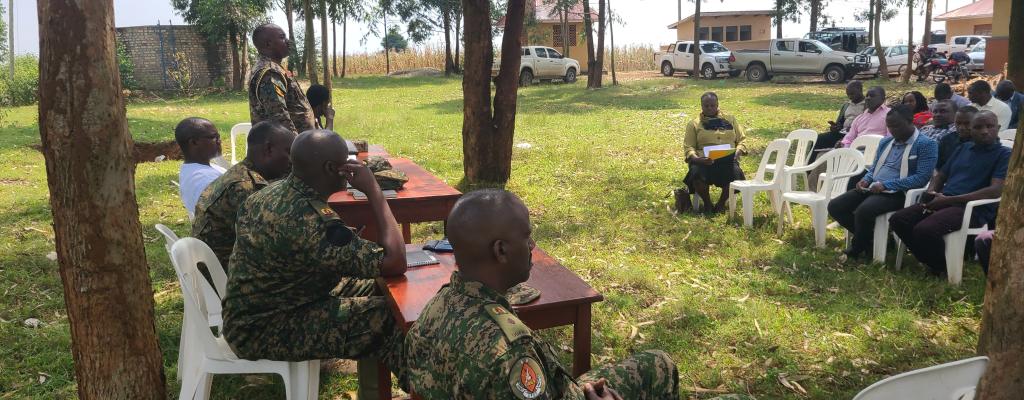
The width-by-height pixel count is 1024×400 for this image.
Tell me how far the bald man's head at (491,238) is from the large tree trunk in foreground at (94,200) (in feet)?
4.74

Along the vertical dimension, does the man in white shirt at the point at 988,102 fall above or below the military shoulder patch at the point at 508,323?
above

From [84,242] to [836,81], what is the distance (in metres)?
25.7

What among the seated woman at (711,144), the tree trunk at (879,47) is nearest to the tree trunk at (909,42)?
the tree trunk at (879,47)

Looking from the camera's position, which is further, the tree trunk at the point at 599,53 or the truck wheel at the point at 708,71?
the truck wheel at the point at 708,71

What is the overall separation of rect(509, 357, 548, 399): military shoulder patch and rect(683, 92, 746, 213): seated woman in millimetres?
5953

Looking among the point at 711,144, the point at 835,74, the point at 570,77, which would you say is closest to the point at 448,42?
the point at 570,77

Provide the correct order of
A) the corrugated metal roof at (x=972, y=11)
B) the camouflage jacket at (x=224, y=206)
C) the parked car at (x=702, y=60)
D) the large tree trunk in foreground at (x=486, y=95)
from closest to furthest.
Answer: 1. the camouflage jacket at (x=224, y=206)
2. the large tree trunk in foreground at (x=486, y=95)
3. the parked car at (x=702, y=60)
4. the corrugated metal roof at (x=972, y=11)

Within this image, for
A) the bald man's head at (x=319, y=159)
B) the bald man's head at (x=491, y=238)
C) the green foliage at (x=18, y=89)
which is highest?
the green foliage at (x=18, y=89)

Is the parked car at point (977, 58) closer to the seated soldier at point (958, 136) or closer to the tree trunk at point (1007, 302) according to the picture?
the seated soldier at point (958, 136)

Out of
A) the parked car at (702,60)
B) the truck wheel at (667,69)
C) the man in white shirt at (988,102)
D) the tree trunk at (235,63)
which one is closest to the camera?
the man in white shirt at (988,102)

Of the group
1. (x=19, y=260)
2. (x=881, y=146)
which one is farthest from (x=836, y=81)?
(x=19, y=260)

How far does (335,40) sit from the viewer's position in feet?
111

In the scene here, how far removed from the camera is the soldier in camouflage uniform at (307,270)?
9.49ft

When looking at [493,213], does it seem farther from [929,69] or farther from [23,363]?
[929,69]
